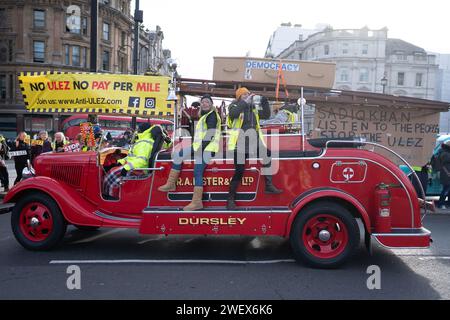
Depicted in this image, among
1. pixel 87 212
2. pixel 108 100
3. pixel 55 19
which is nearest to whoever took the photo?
pixel 87 212

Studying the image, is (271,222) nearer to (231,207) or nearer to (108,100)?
(231,207)

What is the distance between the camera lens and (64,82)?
7414 millimetres

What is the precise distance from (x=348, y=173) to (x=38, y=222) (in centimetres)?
424

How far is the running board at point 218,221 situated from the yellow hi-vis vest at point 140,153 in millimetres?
673

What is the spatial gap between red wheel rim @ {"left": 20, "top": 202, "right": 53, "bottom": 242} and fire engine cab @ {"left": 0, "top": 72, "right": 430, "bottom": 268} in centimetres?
1

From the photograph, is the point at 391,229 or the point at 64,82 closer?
the point at 391,229

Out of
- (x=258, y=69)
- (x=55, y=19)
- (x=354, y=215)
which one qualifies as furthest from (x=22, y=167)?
(x=55, y=19)

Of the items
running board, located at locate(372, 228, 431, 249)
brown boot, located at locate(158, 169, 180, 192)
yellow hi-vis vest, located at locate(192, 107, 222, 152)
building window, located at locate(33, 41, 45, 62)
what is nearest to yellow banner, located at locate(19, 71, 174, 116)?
yellow hi-vis vest, located at locate(192, 107, 222, 152)

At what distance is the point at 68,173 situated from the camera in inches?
237

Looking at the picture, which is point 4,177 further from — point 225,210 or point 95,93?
point 225,210

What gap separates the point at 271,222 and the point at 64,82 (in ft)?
15.2

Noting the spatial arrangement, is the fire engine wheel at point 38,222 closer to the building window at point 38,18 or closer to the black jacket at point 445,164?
the black jacket at point 445,164

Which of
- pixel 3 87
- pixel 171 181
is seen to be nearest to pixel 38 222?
pixel 171 181

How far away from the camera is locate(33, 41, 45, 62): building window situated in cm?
4241
